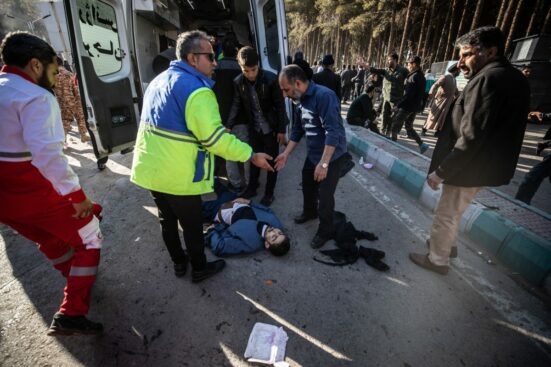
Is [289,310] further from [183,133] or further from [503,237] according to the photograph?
[503,237]

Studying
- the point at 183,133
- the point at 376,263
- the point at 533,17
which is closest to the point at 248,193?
the point at 376,263

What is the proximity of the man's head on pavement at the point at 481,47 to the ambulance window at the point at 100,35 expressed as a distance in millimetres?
4028

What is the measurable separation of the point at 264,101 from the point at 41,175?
2.56 m

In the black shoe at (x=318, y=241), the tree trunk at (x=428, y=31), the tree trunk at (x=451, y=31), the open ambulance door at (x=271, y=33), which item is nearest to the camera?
the black shoe at (x=318, y=241)

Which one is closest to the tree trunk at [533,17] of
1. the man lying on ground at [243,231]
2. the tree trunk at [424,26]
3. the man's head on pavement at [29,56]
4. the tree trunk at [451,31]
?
the tree trunk at [451,31]

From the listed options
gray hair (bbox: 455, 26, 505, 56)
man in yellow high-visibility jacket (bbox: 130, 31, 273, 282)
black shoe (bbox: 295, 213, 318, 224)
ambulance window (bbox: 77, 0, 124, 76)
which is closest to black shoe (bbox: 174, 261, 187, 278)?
→ man in yellow high-visibility jacket (bbox: 130, 31, 273, 282)

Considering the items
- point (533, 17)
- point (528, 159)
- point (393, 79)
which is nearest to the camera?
point (528, 159)

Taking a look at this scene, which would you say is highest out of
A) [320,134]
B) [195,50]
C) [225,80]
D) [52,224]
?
[195,50]

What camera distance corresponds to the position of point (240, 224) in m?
2.98

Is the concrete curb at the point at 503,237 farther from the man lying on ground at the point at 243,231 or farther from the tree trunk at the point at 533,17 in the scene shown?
the tree trunk at the point at 533,17

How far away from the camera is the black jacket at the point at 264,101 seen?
140 inches

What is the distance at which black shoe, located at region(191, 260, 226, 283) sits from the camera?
2.43m

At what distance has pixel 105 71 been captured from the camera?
3773 millimetres

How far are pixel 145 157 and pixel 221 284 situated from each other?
1.28m
